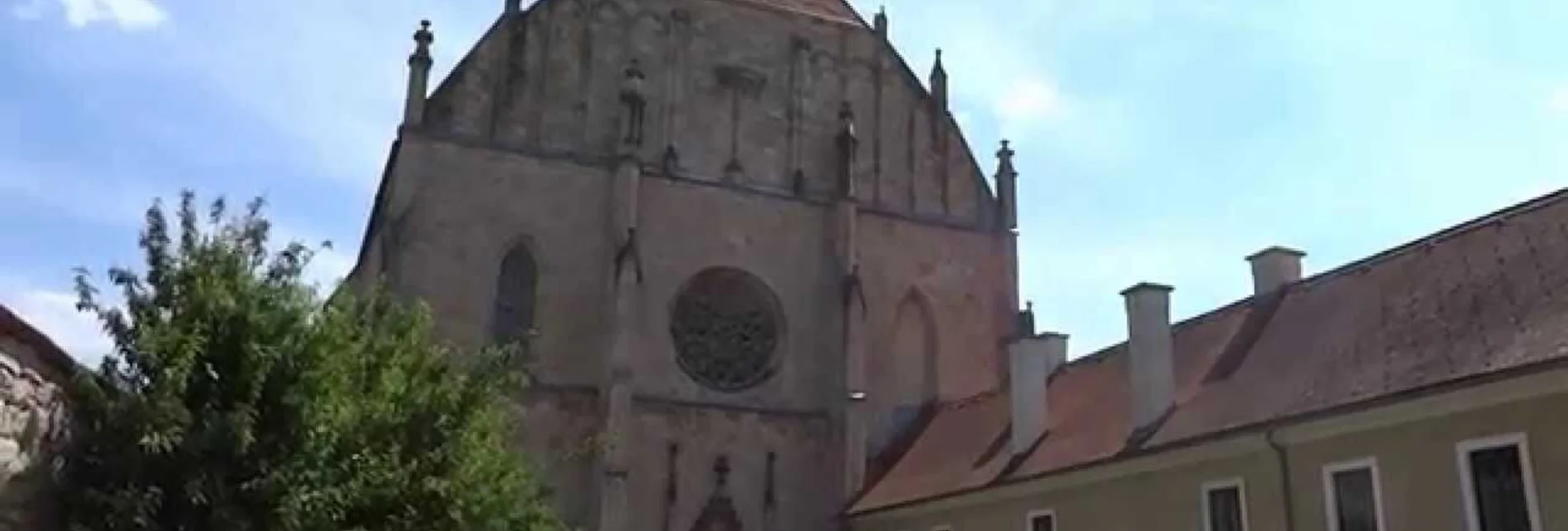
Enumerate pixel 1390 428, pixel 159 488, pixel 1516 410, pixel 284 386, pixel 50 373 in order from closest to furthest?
1. pixel 50 373
2. pixel 159 488
3. pixel 284 386
4. pixel 1516 410
5. pixel 1390 428

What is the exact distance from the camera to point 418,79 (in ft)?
91.0

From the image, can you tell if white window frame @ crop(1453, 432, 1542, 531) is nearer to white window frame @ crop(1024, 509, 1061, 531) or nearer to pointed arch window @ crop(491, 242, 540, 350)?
Answer: white window frame @ crop(1024, 509, 1061, 531)

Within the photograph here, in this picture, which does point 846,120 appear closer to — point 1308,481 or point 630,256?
point 630,256

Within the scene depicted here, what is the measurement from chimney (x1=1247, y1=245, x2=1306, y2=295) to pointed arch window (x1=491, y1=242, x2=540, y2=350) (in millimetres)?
13729

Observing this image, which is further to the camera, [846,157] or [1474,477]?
[846,157]

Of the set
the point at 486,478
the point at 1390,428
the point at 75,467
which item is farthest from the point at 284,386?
the point at 1390,428

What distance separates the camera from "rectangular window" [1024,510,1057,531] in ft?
65.8

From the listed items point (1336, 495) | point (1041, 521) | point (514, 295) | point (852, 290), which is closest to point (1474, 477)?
point (1336, 495)

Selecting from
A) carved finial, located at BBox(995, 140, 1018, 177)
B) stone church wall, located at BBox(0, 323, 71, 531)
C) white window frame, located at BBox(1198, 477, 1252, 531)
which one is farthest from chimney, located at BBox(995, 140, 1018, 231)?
stone church wall, located at BBox(0, 323, 71, 531)

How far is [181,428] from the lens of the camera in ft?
29.5

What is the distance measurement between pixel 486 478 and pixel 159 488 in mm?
4324

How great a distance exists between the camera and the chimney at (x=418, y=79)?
90.0 ft

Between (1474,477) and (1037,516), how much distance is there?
23.7 ft

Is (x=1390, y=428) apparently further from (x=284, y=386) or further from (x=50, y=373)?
(x=50, y=373)
